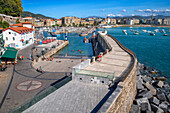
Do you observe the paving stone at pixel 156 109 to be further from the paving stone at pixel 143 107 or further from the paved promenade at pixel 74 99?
the paved promenade at pixel 74 99

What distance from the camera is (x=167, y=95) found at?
1836cm

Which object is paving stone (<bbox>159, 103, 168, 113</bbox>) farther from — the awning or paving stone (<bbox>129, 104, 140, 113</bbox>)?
the awning

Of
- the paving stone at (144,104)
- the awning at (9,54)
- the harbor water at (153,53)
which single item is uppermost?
the awning at (9,54)

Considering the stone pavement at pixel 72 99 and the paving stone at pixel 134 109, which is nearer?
the stone pavement at pixel 72 99

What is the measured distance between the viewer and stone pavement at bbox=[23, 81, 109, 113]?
9.34 metres

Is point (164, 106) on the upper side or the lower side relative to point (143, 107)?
lower

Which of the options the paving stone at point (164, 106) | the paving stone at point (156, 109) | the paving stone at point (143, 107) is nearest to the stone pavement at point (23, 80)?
the paving stone at point (143, 107)

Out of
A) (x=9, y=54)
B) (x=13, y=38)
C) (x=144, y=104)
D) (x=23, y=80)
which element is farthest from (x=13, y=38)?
(x=144, y=104)

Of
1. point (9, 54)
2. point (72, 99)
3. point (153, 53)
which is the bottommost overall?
point (153, 53)

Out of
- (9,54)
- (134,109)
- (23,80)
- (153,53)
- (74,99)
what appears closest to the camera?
(74,99)

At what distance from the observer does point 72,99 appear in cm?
1045

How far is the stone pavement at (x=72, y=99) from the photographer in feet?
30.6

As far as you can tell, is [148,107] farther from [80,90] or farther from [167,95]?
[80,90]

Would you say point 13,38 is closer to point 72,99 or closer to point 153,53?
point 72,99
